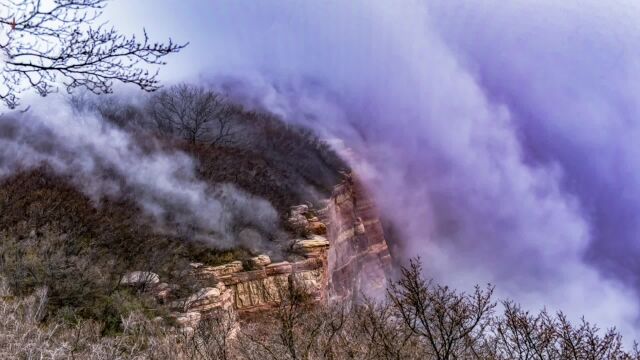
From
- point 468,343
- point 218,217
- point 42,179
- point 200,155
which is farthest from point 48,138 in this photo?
point 468,343

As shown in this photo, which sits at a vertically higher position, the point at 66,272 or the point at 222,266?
the point at 222,266

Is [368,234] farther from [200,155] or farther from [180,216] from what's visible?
[180,216]

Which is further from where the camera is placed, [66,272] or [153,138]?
[153,138]

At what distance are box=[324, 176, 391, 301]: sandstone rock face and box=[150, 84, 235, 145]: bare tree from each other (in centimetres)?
1058

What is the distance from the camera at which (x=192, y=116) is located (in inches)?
1604

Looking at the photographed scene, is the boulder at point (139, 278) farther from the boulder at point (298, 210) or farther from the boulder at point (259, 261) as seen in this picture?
the boulder at point (298, 210)

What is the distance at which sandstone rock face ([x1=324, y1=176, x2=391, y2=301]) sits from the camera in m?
Result: 35.5

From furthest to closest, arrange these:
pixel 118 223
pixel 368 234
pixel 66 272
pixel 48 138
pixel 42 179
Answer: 1. pixel 368 234
2. pixel 48 138
3. pixel 42 179
4. pixel 118 223
5. pixel 66 272

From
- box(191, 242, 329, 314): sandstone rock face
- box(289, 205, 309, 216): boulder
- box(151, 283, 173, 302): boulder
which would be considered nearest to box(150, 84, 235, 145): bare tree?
box(289, 205, 309, 216): boulder

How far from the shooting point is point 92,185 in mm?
28766

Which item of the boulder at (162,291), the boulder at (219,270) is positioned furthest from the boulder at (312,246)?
the boulder at (162,291)

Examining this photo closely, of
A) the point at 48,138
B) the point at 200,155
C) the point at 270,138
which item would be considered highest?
the point at 270,138

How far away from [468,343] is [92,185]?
994 inches

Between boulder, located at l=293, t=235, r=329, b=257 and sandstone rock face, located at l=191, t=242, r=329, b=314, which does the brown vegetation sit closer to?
sandstone rock face, located at l=191, t=242, r=329, b=314
